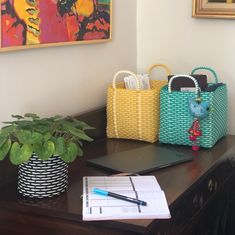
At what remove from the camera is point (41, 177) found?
138cm

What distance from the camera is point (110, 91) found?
81.3 inches

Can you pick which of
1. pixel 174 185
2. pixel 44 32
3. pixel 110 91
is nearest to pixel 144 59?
pixel 110 91

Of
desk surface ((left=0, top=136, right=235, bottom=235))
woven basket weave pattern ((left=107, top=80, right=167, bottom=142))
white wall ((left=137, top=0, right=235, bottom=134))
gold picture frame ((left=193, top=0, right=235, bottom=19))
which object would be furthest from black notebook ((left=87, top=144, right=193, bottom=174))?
gold picture frame ((left=193, top=0, right=235, bottom=19))

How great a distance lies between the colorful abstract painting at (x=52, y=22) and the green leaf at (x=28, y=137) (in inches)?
12.8

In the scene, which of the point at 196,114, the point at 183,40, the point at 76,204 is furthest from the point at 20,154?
the point at 183,40

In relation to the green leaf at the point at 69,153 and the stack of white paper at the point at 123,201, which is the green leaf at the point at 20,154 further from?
the stack of white paper at the point at 123,201

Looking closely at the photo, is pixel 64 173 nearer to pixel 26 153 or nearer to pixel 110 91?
pixel 26 153

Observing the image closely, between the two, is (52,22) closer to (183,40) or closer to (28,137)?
(28,137)

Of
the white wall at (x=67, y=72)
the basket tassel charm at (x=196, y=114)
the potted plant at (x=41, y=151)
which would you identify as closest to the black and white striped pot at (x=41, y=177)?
the potted plant at (x=41, y=151)

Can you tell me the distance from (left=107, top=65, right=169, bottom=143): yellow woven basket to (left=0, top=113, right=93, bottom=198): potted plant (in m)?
0.61

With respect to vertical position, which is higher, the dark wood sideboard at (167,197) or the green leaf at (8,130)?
the green leaf at (8,130)

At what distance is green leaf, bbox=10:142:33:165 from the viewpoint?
4.30 ft

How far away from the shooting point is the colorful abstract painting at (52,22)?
1.54 meters

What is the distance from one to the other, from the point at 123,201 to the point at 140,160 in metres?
0.41
